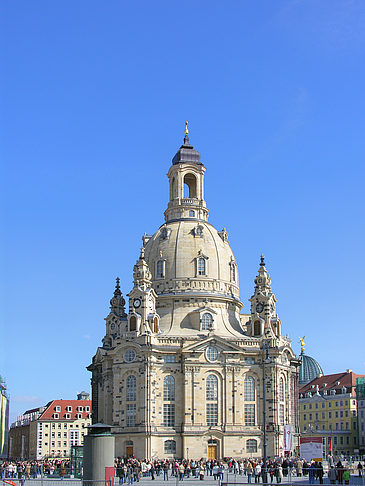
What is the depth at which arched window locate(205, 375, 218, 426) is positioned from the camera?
92.2m

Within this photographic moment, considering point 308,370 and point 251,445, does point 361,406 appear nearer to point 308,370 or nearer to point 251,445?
point 308,370

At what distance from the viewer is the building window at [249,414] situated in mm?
93312

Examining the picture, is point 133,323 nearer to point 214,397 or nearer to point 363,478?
point 214,397

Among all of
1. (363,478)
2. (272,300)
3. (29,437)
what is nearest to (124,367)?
(272,300)

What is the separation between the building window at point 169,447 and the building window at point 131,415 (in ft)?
14.3

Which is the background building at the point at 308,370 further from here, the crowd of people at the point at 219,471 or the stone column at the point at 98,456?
the stone column at the point at 98,456

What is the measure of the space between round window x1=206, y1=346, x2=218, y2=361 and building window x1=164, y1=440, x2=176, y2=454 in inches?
414

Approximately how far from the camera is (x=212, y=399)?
305 feet

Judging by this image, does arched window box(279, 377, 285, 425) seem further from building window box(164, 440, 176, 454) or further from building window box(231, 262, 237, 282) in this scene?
building window box(231, 262, 237, 282)

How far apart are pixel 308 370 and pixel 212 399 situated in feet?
240

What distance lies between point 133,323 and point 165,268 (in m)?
9.55

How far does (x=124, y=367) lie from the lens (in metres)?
93.2

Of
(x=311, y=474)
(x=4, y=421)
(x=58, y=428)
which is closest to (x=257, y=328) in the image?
(x=4, y=421)

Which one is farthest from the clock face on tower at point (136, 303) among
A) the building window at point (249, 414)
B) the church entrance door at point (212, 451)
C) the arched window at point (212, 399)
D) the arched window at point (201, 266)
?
the church entrance door at point (212, 451)
